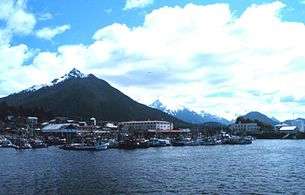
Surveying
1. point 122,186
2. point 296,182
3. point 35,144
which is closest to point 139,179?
point 122,186

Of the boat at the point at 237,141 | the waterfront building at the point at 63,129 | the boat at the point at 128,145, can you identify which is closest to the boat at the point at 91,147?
the boat at the point at 128,145

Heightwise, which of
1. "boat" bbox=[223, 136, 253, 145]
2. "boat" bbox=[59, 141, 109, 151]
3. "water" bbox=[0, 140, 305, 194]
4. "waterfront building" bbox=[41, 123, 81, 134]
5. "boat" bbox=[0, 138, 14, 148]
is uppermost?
"waterfront building" bbox=[41, 123, 81, 134]

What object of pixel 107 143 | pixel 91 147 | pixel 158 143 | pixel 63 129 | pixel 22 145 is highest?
pixel 63 129

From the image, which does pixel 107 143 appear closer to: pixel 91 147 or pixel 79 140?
pixel 91 147

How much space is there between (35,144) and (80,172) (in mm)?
80054

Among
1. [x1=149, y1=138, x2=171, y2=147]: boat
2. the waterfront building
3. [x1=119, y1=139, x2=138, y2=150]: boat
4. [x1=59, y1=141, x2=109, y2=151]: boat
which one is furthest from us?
the waterfront building

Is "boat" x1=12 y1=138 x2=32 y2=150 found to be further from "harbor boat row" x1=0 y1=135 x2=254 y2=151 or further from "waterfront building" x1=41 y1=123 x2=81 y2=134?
"waterfront building" x1=41 y1=123 x2=81 y2=134

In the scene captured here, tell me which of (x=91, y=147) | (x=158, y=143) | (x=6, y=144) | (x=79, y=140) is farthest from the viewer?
(x=79, y=140)

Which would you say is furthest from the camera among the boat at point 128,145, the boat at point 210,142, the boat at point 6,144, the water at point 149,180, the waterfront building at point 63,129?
the waterfront building at point 63,129

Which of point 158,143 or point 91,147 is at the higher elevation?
point 158,143

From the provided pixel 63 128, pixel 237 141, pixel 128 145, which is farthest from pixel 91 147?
pixel 237 141

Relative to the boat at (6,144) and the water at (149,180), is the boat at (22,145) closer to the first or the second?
the boat at (6,144)

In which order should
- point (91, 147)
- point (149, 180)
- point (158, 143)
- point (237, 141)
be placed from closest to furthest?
1. point (149, 180)
2. point (91, 147)
3. point (158, 143)
4. point (237, 141)

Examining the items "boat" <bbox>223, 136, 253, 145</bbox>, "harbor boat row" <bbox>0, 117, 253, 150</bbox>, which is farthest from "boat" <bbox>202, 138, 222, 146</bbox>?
"boat" <bbox>223, 136, 253, 145</bbox>
